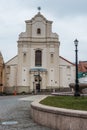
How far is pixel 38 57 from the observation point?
92.7m

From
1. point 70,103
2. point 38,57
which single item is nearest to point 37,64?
point 38,57

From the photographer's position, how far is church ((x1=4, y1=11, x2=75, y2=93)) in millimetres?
89625

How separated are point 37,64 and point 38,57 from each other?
1905 millimetres

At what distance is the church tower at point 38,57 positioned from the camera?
8962 cm

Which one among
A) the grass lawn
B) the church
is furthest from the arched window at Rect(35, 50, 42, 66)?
the grass lawn

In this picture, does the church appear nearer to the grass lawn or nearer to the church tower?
the church tower

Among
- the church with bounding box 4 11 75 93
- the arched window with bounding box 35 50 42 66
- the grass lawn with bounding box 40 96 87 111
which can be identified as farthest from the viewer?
the arched window with bounding box 35 50 42 66

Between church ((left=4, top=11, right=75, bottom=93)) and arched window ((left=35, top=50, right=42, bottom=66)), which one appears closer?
church ((left=4, top=11, right=75, bottom=93))

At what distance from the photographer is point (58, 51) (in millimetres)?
92562

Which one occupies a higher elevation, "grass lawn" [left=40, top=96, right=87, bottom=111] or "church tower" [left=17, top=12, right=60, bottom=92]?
"church tower" [left=17, top=12, right=60, bottom=92]

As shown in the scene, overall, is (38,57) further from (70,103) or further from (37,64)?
(70,103)

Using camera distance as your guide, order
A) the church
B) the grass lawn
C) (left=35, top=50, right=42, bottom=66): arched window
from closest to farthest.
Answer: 1. the grass lawn
2. the church
3. (left=35, top=50, right=42, bottom=66): arched window

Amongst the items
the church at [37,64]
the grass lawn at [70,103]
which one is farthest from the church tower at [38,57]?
the grass lawn at [70,103]

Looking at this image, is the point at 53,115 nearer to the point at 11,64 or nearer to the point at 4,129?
the point at 4,129
